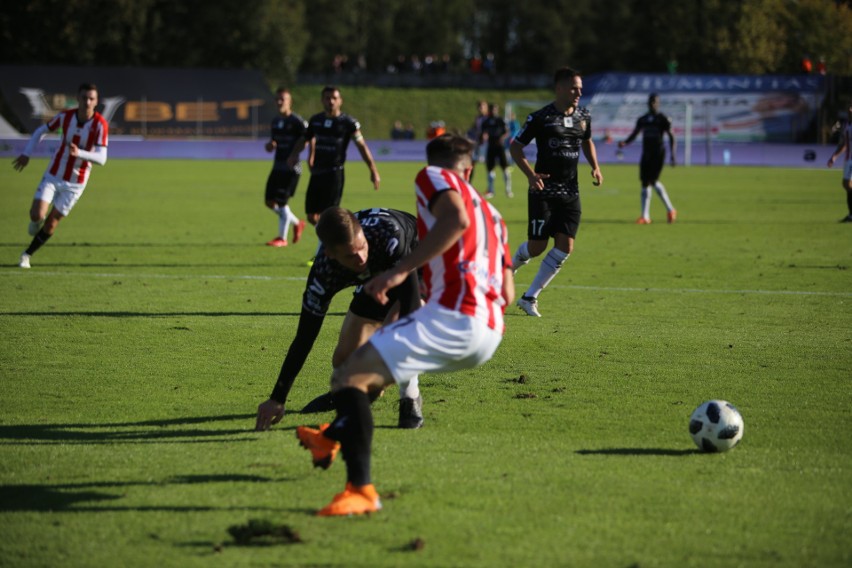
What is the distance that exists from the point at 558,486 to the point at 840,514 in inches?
51.8

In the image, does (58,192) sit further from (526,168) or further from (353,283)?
(353,283)

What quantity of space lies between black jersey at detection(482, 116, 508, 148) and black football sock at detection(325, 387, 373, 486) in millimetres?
25077

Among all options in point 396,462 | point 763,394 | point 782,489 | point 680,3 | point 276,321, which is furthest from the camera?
point 680,3

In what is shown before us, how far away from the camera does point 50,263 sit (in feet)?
49.0

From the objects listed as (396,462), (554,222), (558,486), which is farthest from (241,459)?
(554,222)

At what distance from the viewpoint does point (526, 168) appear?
430 inches

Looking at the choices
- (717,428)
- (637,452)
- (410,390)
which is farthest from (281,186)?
(717,428)

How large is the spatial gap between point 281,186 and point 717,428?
12.1m

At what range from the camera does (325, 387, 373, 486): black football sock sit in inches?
196

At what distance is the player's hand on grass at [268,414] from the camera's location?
6.25 m

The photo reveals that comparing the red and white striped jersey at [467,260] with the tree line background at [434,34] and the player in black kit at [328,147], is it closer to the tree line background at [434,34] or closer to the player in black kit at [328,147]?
the player in black kit at [328,147]

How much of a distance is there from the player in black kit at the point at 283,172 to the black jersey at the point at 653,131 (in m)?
7.77

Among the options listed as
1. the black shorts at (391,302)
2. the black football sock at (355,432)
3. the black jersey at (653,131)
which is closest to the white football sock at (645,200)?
the black jersey at (653,131)

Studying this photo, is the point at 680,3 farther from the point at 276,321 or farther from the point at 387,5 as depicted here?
the point at 276,321
